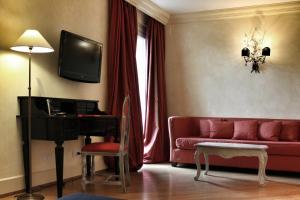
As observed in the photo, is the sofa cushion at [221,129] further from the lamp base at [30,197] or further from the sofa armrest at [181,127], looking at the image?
the lamp base at [30,197]

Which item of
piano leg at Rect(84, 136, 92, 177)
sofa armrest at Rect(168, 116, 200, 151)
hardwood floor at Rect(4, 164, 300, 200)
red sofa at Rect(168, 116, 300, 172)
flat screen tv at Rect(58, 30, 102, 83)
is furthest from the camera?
sofa armrest at Rect(168, 116, 200, 151)

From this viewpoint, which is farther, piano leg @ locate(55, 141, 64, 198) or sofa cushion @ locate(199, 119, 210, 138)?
sofa cushion @ locate(199, 119, 210, 138)

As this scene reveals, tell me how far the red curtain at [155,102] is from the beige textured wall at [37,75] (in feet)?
5.33

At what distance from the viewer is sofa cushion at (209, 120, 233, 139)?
5.94 metres


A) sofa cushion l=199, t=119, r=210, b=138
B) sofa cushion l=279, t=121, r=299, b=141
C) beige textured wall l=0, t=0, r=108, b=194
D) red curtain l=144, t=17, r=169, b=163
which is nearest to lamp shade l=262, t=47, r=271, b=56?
sofa cushion l=279, t=121, r=299, b=141

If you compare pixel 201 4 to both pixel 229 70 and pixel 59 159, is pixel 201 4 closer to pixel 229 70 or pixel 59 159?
pixel 229 70

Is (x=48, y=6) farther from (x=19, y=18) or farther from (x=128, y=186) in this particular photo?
(x=128, y=186)

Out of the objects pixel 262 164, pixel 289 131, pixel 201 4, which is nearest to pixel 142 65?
pixel 201 4

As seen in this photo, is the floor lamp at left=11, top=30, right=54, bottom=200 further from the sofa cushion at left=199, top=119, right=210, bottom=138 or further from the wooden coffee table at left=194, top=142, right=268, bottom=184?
the sofa cushion at left=199, top=119, right=210, bottom=138

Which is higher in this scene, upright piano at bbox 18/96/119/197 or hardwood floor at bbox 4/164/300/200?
upright piano at bbox 18/96/119/197

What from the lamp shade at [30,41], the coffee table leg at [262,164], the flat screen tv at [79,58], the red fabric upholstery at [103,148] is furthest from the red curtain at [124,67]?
the coffee table leg at [262,164]

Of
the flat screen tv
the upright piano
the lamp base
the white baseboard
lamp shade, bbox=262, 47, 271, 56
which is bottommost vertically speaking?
the lamp base

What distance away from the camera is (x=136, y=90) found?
18.6 ft

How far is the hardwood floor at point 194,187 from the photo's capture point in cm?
383
